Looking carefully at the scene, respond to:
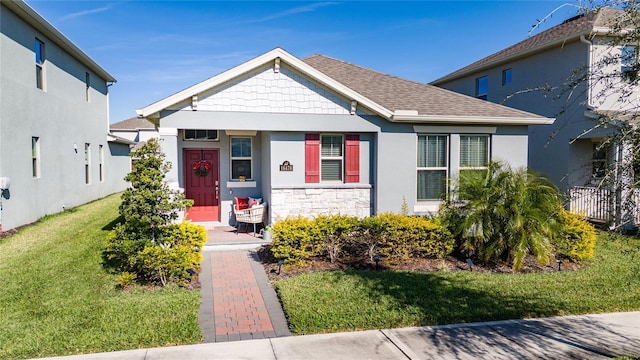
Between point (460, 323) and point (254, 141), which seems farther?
point (254, 141)

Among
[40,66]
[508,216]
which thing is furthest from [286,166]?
[40,66]

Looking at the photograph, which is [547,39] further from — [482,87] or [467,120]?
[467,120]

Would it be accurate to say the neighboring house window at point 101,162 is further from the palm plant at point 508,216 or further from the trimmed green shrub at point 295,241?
the palm plant at point 508,216

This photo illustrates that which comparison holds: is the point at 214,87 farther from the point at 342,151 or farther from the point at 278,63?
the point at 342,151

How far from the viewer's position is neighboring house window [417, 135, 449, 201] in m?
12.2

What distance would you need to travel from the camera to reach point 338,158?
465 inches

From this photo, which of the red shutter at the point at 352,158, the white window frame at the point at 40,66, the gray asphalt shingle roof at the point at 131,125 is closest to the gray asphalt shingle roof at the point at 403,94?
the red shutter at the point at 352,158

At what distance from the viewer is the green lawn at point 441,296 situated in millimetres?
6039

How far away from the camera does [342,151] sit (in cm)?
1184

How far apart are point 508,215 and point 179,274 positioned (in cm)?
666

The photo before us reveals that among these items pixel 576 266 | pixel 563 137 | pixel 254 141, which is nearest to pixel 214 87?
pixel 254 141

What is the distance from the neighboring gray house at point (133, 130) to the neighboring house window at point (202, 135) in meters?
20.1

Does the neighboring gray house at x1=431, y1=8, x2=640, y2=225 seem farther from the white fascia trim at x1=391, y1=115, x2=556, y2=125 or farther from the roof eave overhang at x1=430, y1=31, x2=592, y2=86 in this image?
the white fascia trim at x1=391, y1=115, x2=556, y2=125

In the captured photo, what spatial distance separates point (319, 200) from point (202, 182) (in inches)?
152
